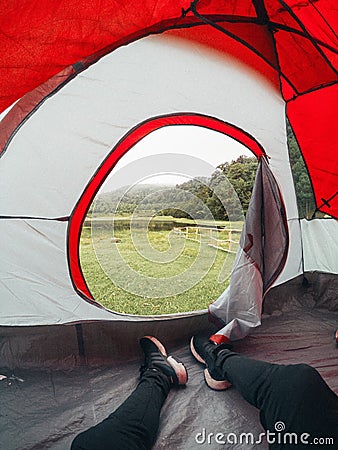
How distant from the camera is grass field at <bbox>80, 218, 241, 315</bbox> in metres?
1.53

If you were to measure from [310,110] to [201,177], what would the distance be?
1.65 feet

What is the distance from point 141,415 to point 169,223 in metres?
1.11

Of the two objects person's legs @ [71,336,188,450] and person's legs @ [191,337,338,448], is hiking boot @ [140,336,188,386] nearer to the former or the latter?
person's legs @ [71,336,188,450]

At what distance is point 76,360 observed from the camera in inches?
52.6

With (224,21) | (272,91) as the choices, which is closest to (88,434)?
(224,21)

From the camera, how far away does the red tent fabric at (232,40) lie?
89 cm

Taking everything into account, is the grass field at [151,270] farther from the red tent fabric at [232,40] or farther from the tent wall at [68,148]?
the red tent fabric at [232,40]

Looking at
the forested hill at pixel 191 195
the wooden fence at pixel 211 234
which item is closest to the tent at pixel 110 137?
the forested hill at pixel 191 195

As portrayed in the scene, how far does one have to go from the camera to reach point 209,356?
130 cm

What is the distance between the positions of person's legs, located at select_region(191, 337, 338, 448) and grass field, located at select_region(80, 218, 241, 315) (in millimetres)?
585

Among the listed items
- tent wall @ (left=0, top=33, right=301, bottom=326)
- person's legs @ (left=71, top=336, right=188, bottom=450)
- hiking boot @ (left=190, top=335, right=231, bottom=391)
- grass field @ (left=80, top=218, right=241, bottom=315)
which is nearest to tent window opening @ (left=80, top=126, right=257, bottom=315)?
grass field @ (left=80, top=218, right=241, bottom=315)

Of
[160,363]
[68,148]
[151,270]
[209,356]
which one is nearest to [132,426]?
[160,363]

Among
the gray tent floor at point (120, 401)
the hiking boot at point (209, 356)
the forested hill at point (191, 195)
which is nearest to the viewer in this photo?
the gray tent floor at point (120, 401)

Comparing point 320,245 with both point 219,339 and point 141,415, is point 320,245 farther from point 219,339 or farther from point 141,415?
point 141,415
